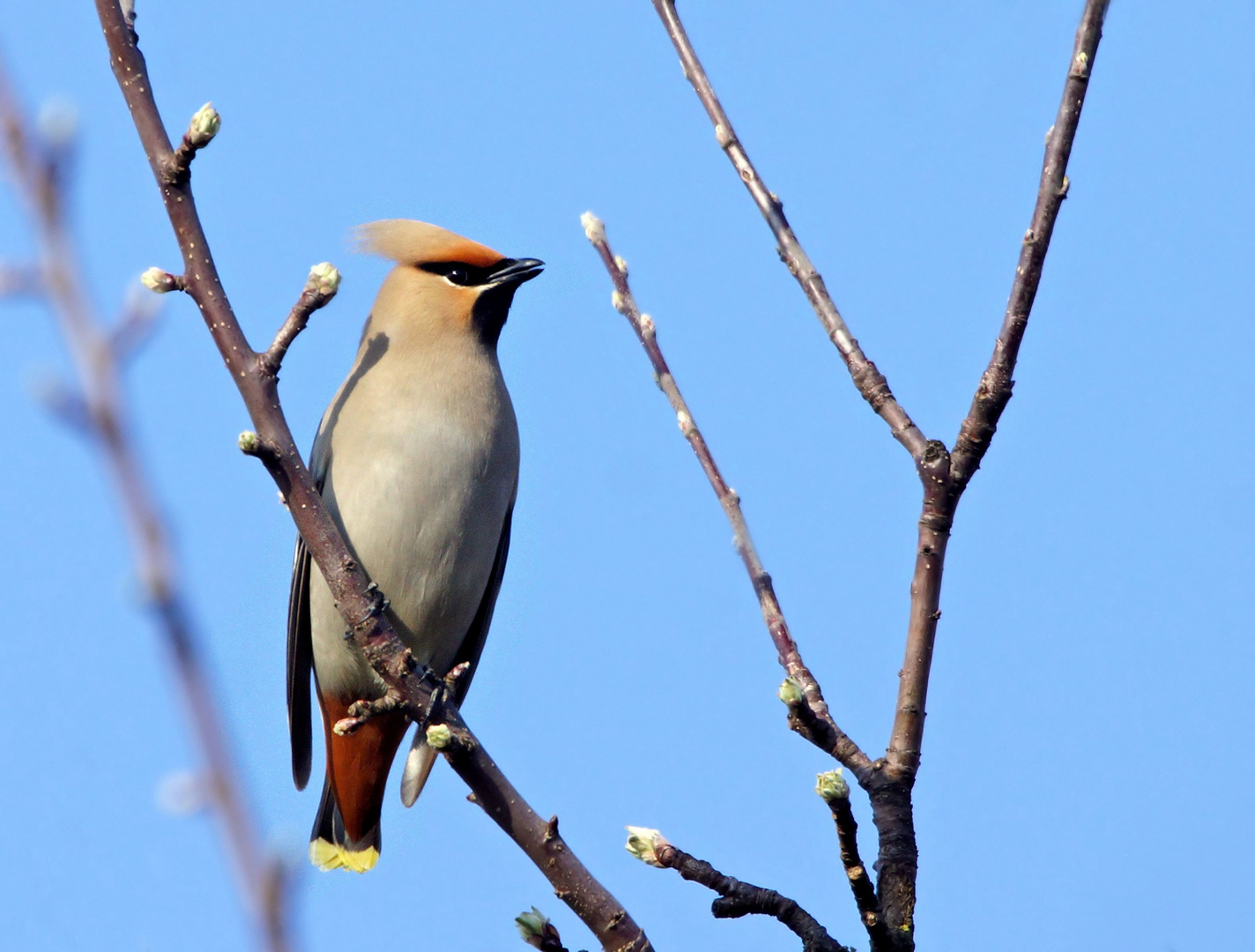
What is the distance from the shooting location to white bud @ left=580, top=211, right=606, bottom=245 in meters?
3.06

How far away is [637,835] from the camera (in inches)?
94.6

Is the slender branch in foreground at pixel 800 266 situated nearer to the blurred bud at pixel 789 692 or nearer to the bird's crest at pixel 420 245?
the blurred bud at pixel 789 692

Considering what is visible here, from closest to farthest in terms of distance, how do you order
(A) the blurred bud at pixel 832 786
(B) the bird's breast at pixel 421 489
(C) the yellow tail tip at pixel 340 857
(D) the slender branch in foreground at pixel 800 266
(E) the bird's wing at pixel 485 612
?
1. (A) the blurred bud at pixel 832 786
2. (D) the slender branch in foreground at pixel 800 266
3. (B) the bird's breast at pixel 421 489
4. (C) the yellow tail tip at pixel 340 857
5. (E) the bird's wing at pixel 485 612

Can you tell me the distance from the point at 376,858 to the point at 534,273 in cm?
191

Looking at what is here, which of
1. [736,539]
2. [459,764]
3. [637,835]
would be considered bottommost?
[637,835]

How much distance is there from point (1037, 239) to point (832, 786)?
956mm

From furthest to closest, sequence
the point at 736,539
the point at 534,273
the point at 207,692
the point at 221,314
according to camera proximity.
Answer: the point at 534,273 → the point at 736,539 → the point at 221,314 → the point at 207,692

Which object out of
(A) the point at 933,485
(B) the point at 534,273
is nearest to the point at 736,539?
(A) the point at 933,485

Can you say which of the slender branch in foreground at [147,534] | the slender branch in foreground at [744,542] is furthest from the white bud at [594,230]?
the slender branch in foreground at [147,534]

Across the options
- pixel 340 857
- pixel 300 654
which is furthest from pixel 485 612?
pixel 340 857

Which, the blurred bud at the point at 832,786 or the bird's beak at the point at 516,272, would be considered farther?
the bird's beak at the point at 516,272

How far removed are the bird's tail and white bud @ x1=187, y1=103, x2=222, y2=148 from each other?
1895 mm

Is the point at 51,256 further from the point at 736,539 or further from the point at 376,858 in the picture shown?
the point at 376,858

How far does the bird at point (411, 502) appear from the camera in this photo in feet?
13.3
